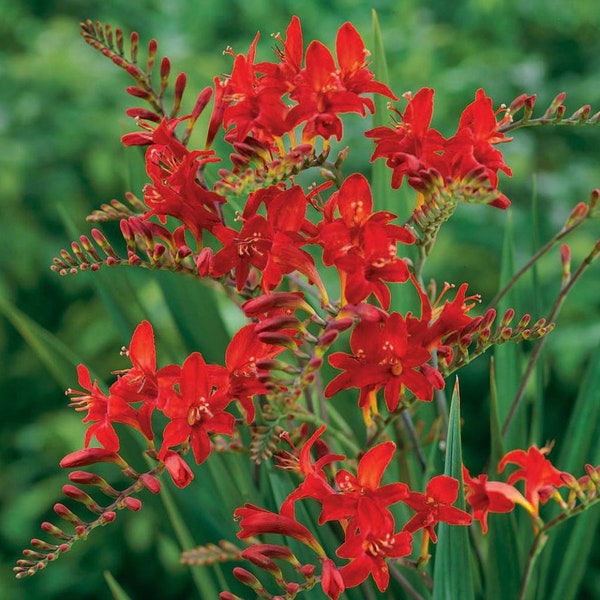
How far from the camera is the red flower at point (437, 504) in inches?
24.9

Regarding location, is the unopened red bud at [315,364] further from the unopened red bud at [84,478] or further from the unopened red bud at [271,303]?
the unopened red bud at [84,478]

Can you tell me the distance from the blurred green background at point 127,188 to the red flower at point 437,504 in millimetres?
1023

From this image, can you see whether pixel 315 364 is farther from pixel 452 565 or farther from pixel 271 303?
pixel 452 565

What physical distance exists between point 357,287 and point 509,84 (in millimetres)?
1497

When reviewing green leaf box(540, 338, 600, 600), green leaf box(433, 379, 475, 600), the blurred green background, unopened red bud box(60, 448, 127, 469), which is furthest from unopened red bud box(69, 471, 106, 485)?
the blurred green background

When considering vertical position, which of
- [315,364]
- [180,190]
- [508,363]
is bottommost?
[508,363]

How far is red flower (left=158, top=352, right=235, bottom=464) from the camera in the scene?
638 millimetres

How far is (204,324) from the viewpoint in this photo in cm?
96

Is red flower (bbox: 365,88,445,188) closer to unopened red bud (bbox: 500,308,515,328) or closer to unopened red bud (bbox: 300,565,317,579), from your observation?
unopened red bud (bbox: 500,308,515,328)

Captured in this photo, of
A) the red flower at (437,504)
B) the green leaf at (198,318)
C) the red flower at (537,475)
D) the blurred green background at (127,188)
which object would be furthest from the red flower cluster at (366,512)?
the blurred green background at (127,188)

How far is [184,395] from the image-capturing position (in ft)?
2.10

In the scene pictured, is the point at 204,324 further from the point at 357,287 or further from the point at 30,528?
the point at 30,528

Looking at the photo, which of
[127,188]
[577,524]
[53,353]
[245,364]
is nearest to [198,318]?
[53,353]

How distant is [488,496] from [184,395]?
0.80ft
